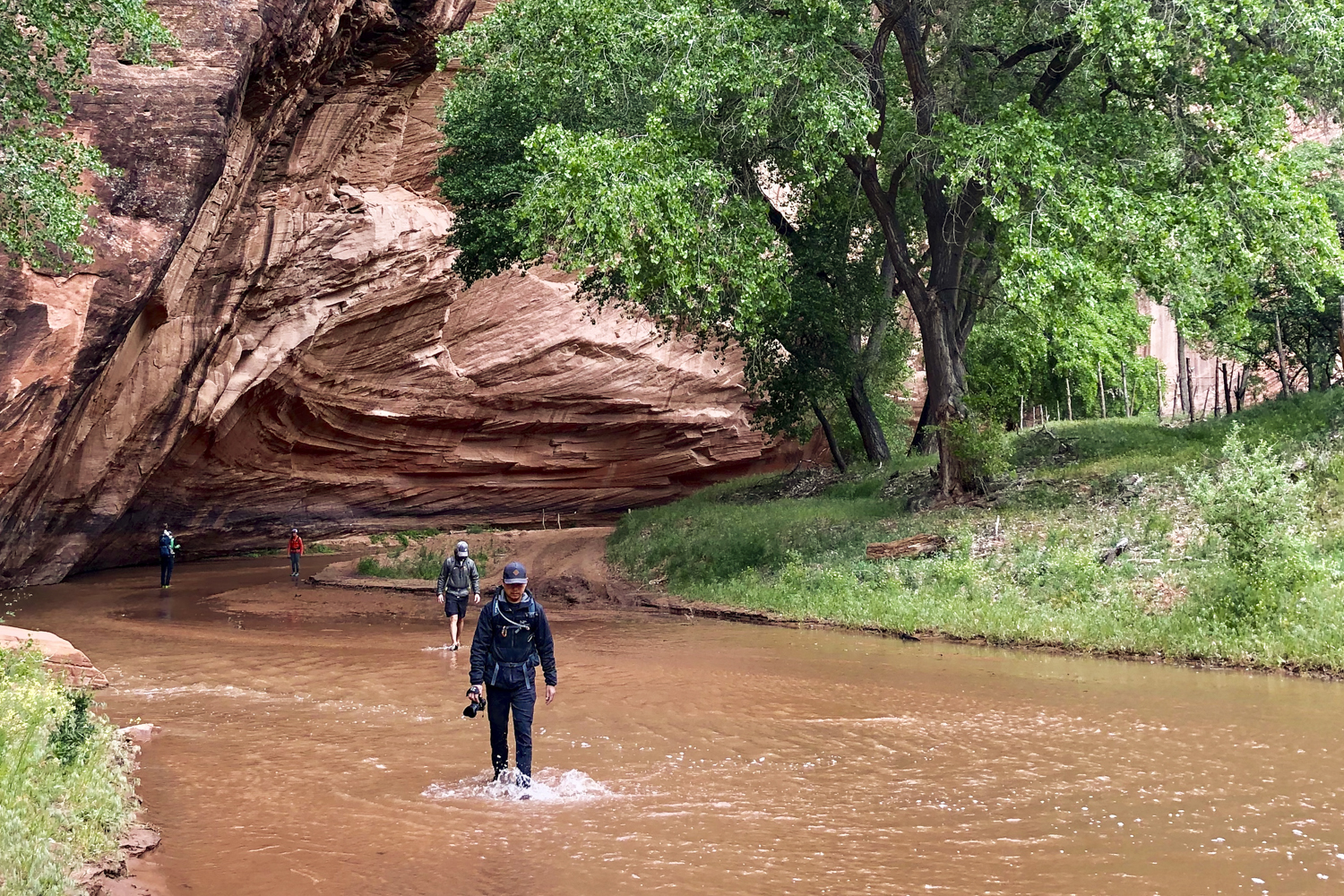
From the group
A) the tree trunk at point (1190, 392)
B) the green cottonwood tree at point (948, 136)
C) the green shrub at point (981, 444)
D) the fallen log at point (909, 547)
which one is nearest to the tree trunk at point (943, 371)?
the green cottonwood tree at point (948, 136)

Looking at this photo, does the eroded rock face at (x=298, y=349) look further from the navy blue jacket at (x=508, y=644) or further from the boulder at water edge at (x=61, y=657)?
the navy blue jacket at (x=508, y=644)

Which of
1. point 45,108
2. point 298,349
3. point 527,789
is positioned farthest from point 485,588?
point 527,789

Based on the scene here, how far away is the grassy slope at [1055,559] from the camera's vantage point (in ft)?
39.3

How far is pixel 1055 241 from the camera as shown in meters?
15.2

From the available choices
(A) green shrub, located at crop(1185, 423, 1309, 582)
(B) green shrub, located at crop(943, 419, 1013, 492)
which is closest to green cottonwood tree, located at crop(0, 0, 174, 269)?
(A) green shrub, located at crop(1185, 423, 1309, 582)

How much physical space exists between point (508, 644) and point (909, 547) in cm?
1117

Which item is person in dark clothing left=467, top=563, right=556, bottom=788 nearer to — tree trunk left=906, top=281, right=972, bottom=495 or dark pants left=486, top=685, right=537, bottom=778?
dark pants left=486, top=685, right=537, bottom=778

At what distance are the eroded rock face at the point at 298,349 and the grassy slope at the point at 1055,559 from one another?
239 inches

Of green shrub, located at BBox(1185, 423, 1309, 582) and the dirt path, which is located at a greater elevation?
green shrub, located at BBox(1185, 423, 1309, 582)

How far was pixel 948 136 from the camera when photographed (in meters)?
16.1

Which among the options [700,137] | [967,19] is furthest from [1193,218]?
[700,137]

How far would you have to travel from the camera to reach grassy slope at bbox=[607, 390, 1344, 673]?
472 inches

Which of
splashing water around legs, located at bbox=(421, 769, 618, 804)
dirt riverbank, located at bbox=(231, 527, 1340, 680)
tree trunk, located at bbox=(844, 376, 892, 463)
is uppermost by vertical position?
tree trunk, located at bbox=(844, 376, 892, 463)

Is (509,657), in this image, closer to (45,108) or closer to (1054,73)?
(45,108)
